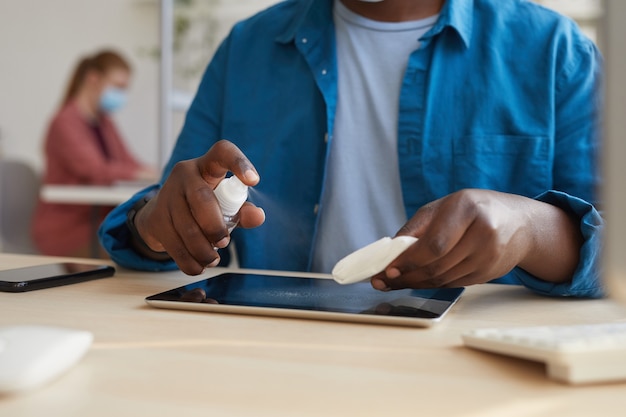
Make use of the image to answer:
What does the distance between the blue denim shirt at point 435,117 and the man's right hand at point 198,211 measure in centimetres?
16

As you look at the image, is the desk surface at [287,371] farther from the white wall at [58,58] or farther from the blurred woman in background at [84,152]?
the white wall at [58,58]

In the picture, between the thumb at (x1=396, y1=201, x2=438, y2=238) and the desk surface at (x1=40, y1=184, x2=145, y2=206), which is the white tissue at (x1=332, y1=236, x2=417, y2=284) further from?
A: the desk surface at (x1=40, y1=184, x2=145, y2=206)

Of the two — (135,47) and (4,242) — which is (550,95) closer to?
(4,242)

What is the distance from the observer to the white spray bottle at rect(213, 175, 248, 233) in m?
0.72

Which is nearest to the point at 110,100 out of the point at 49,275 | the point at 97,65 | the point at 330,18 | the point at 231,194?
the point at 97,65

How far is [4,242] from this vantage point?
12.2 ft

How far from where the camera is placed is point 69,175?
3635 mm

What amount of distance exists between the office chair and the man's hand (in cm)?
288

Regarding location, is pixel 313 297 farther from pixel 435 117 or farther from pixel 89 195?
pixel 89 195

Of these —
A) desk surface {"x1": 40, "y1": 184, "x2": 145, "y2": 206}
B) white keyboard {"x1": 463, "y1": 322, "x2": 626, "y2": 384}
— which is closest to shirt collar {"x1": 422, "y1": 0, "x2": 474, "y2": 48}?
white keyboard {"x1": 463, "y1": 322, "x2": 626, "y2": 384}

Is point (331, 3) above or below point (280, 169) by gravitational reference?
above

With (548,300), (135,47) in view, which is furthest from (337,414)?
(135,47)

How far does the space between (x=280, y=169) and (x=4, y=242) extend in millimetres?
3003

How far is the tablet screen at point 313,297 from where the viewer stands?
0.62 metres
